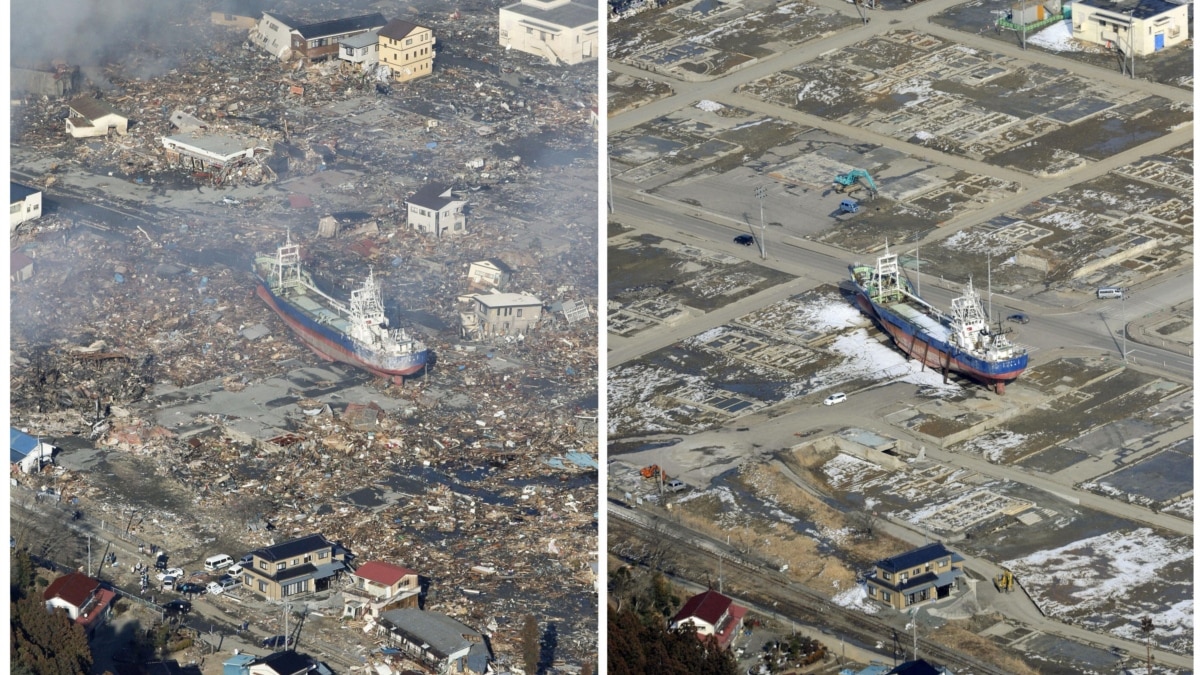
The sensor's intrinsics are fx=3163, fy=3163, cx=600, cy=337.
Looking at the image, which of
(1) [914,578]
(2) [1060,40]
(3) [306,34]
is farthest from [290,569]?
(2) [1060,40]

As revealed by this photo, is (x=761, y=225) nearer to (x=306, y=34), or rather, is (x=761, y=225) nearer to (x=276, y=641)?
(x=306, y=34)

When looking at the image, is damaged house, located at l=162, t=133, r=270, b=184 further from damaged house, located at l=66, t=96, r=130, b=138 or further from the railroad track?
the railroad track

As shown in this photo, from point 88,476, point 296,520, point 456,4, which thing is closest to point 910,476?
point 296,520

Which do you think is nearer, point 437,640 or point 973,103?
point 437,640

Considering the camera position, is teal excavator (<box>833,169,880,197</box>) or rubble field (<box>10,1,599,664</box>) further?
teal excavator (<box>833,169,880,197</box>)

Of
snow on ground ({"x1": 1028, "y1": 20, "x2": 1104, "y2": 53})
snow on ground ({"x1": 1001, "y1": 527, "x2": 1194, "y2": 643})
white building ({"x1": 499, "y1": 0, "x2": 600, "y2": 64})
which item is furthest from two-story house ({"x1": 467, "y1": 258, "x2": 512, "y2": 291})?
snow on ground ({"x1": 1028, "y1": 20, "x2": 1104, "y2": 53})
